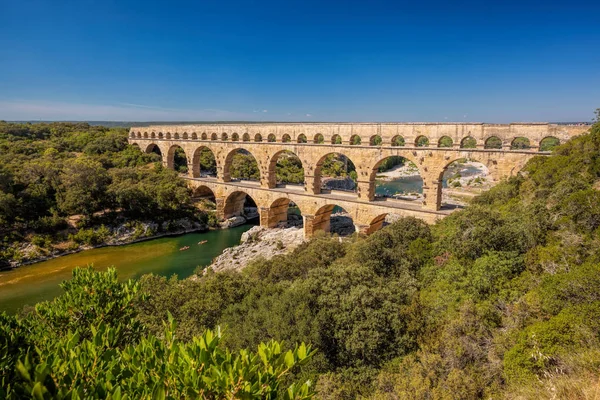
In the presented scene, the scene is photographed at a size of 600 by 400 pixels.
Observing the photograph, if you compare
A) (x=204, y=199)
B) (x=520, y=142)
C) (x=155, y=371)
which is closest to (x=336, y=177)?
(x=204, y=199)

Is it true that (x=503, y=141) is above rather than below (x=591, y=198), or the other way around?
above

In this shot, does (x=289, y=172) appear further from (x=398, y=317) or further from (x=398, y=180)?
(x=398, y=317)

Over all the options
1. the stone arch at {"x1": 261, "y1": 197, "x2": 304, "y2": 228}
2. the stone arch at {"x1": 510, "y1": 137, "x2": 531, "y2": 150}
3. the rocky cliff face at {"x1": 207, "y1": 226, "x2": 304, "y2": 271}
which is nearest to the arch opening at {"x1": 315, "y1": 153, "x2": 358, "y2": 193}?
the stone arch at {"x1": 261, "y1": 197, "x2": 304, "y2": 228}

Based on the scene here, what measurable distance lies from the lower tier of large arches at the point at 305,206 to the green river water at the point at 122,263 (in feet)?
9.36

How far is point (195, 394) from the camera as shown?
8.71 feet

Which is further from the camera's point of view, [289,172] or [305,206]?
[289,172]

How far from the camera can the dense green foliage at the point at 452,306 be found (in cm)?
556

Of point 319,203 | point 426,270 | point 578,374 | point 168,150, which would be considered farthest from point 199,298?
point 168,150

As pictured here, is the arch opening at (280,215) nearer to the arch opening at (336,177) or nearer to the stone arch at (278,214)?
the stone arch at (278,214)

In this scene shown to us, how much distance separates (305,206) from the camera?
21.6m

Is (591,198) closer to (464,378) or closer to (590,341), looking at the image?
(590,341)

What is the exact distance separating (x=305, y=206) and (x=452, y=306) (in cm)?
1410

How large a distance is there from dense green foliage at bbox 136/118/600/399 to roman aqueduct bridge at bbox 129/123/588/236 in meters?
3.86

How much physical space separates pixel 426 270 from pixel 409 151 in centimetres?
909
